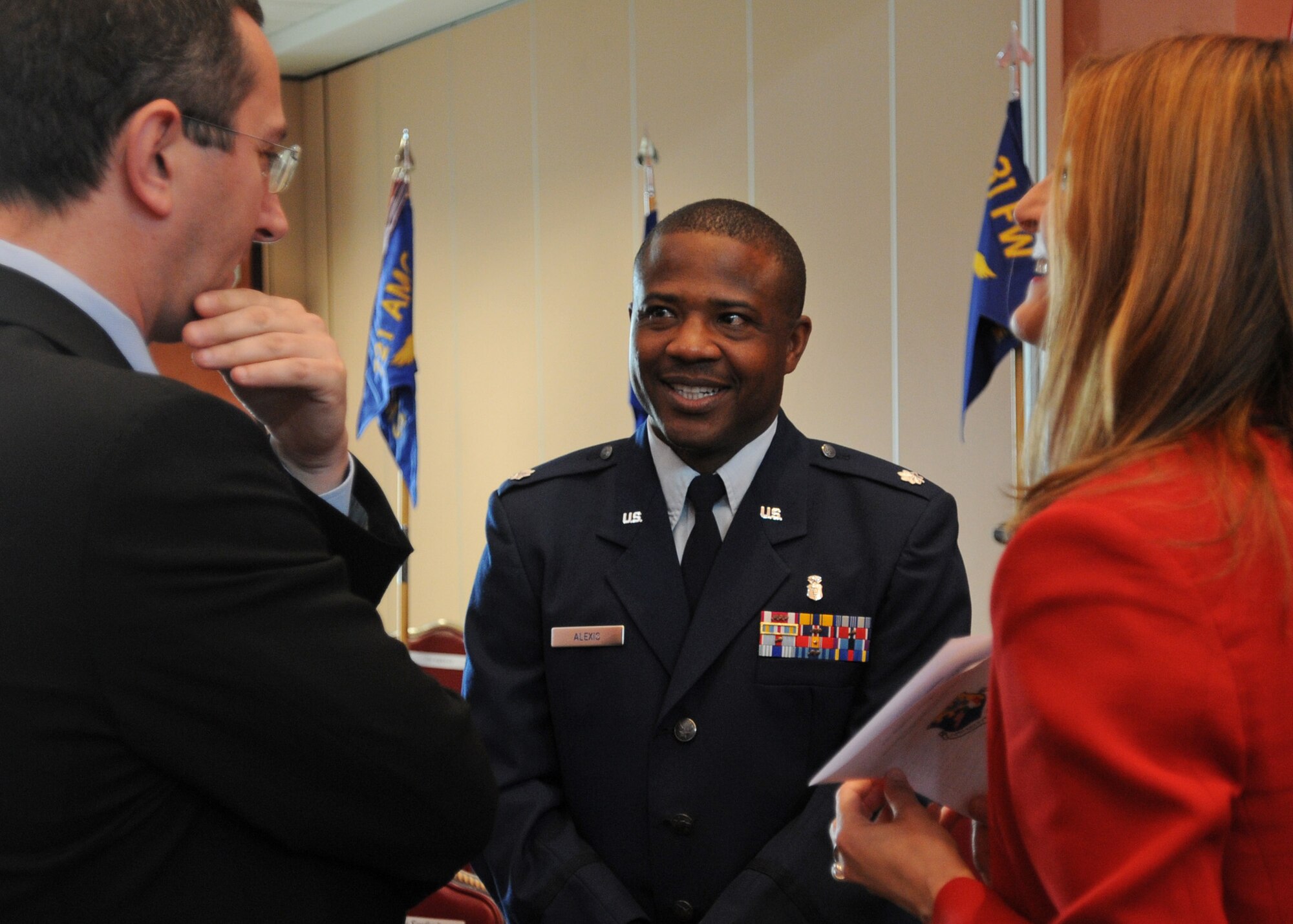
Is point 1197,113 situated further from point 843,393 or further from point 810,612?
point 843,393

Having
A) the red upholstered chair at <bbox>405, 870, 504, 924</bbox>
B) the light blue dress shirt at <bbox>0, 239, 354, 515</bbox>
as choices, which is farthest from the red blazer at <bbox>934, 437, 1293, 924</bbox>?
the red upholstered chair at <bbox>405, 870, 504, 924</bbox>

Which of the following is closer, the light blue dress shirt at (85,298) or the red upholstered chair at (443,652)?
the light blue dress shirt at (85,298)

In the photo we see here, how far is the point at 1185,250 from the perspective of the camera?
2.79ft

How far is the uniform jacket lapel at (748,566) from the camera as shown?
1.56 meters

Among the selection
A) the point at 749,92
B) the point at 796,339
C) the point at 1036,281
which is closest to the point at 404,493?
the point at 749,92

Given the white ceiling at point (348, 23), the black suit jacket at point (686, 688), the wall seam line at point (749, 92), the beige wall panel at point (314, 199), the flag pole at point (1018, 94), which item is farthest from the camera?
the beige wall panel at point (314, 199)

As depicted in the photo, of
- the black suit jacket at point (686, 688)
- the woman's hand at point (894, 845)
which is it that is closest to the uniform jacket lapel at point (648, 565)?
the black suit jacket at point (686, 688)

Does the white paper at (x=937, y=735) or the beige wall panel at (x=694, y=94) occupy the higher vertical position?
the beige wall panel at (x=694, y=94)

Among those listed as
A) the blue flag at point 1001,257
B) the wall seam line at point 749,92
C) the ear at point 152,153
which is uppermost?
the wall seam line at point 749,92

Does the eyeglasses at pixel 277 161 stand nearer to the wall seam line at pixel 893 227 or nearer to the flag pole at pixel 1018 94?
the flag pole at pixel 1018 94

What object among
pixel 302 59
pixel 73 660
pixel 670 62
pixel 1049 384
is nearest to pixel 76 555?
pixel 73 660

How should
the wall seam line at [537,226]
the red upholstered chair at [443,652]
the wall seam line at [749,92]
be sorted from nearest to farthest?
the red upholstered chair at [443,652] → the wall seam line at [749,92] → the wall seam line at [537,226]

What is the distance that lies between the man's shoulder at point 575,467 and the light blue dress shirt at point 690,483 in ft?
0.27

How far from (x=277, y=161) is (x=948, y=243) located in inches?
135
